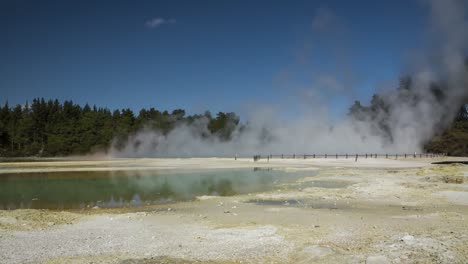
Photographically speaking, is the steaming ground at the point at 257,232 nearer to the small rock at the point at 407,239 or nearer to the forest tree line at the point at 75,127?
the small rock at the point at 407,239

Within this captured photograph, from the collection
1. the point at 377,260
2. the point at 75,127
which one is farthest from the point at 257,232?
the point at 75,127

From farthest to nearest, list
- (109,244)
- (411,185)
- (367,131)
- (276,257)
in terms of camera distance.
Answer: (367,131) → (411,185) → (109,244) → (276,257)

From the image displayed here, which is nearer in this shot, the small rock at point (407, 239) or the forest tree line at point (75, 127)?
the small rock at point (407, 239)

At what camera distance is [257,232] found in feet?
51.1

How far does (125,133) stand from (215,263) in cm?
12089

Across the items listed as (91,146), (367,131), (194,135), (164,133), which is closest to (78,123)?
(91,146)

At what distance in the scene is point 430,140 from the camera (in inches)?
3851

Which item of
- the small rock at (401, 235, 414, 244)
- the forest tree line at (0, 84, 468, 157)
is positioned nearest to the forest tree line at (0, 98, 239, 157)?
the forest tree line at (0, 84, 468, 157)

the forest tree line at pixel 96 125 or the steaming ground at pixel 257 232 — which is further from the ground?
the forest tree line at pixel 96 125

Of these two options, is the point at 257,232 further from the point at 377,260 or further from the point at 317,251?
the point at 377,260

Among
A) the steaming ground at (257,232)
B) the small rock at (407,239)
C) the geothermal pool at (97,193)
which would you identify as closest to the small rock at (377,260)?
the steaming ground at (257,232)

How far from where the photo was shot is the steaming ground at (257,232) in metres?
11.9

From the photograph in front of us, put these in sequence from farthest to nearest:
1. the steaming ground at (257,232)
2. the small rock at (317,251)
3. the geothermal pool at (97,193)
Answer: the geothermal pool at (97,193), the steaming ground at (257,232), the small rock at (317,251)

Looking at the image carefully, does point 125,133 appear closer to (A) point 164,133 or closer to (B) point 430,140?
(A) point 164,133
